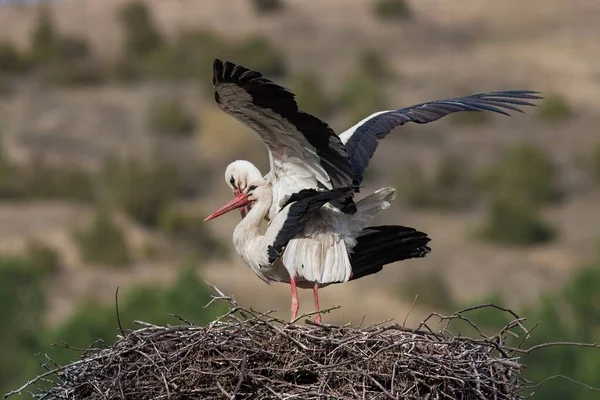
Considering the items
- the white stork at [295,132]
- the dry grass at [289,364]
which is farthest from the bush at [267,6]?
the dry grass at [289,364]

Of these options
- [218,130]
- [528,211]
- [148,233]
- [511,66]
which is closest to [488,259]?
[528,211]

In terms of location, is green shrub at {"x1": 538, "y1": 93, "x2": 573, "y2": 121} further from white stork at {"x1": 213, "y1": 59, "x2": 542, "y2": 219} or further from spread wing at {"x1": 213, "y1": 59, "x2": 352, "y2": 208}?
spread wing at {"x1": 213, "y1": 59, "x2": 352, "y2": 208}

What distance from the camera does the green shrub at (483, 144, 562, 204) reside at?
1638 inches

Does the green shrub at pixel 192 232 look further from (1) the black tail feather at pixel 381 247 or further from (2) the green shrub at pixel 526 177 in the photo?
(1) the black tail feather at pixel 381 247

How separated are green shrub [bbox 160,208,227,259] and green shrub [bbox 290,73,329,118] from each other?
9005 millimetres

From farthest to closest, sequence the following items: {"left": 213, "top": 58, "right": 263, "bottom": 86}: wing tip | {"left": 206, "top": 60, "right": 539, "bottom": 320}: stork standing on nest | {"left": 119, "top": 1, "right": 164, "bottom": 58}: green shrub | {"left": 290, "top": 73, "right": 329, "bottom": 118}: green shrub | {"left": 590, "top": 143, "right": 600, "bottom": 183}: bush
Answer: {"left": 119, "top": 1, "right": 164, "bottom": 58}: green shrub, {"left": 290, "top": 73, "right": 329, "bottom": 118}: green shrub, {"left": 590, "top": 143, "right": 600, "bottom": 183}: bush, {"left": 206, "top": 60, "right": 539, "bottom": 320}: stork standing on nest, {"left": 213, "top": 58, "right": 263, "bottom": 86}: wing tip

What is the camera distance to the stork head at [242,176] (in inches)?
376

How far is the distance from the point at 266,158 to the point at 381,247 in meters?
29.2

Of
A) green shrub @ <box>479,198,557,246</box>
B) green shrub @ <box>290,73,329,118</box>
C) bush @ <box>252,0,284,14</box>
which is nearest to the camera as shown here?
green shrub @ <box>479,198,557,246</box>

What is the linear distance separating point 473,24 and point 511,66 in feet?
21.4

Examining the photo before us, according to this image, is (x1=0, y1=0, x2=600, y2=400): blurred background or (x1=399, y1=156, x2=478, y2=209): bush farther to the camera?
(x1=399, y1=156, x2=478, y2=209): bush

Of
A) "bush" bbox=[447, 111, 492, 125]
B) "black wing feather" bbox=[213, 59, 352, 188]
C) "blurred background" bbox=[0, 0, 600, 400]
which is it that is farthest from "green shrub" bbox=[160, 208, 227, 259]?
"black wing feather" bbox=[213, 59, 352, 188]

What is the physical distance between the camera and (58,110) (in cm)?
4362

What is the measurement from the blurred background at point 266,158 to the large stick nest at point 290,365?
12332 millimetres
